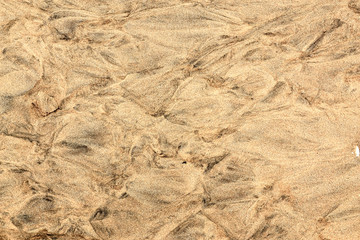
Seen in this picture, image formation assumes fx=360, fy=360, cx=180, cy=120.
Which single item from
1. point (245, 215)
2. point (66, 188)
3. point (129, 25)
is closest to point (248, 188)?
point (245, 215)

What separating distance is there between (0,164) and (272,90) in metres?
1.79

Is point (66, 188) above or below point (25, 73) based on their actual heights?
below

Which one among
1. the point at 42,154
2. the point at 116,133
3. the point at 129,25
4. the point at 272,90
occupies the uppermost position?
the point at 129,25

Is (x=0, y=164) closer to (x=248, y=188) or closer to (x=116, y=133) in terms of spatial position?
(x=116, y=133)

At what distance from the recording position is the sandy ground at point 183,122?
226 cm

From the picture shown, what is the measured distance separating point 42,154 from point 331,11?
6.80ft

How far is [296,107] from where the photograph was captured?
7.48ft

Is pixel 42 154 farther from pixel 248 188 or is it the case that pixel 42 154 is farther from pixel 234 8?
pixel 234 8

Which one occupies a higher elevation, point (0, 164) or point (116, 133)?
point (116, 133)

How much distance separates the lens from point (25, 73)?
2311mm

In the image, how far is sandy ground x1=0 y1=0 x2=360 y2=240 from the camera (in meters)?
2.26

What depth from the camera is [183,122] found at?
2.30 m

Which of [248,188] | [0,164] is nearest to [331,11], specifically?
[248,188]

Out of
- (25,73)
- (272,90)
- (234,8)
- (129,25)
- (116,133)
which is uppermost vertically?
(234,8)
